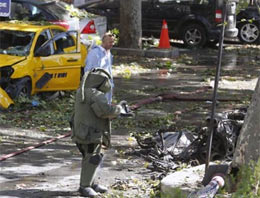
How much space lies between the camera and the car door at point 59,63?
13.6 meters

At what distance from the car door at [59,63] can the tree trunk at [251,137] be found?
22.0ft

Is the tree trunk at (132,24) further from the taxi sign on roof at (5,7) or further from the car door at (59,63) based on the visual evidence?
the taxi sign on roof at (5,7)

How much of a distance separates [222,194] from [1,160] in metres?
3.72

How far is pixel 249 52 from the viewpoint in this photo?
2212 cm

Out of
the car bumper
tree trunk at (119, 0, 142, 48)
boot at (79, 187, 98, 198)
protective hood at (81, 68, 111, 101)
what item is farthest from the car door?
tree trunk at (119, 0, 142, 48)

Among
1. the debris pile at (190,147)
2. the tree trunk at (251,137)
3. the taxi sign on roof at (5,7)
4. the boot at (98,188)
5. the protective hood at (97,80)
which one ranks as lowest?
the boot at (98,188)

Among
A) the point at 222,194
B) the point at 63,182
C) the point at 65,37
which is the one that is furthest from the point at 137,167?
the point at 65,37

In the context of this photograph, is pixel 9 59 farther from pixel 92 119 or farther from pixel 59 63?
pixel 92 119

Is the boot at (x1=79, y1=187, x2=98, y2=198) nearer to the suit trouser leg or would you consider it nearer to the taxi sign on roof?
the suit trouser leg

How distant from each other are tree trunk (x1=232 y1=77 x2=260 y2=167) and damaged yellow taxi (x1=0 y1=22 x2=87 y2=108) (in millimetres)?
6115

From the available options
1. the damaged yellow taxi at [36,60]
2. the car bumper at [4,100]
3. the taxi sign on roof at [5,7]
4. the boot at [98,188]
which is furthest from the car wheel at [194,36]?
the boot at [98,188]

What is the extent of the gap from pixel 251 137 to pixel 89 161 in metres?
1.79

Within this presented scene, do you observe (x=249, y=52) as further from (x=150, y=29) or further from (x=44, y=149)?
(x=44, y=149)

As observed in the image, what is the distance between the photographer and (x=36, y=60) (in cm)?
1351
